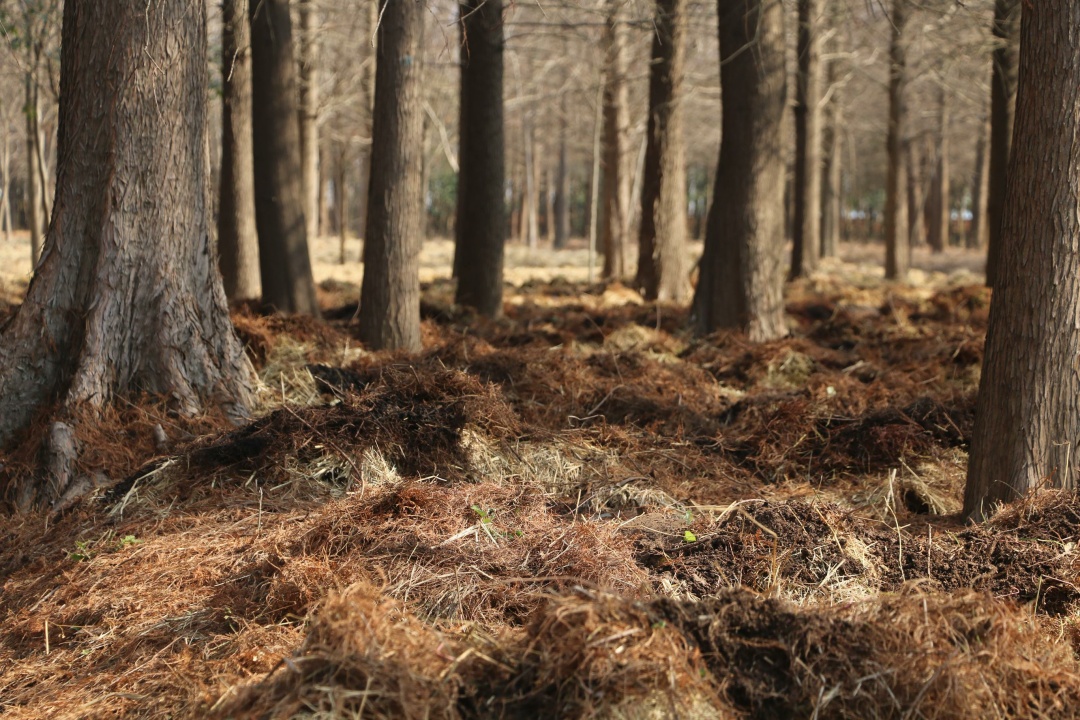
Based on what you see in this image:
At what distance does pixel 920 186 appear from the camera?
42156mm

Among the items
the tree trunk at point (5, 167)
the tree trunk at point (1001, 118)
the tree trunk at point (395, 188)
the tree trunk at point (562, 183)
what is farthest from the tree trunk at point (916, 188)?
the tree trunk at point (5, 167)

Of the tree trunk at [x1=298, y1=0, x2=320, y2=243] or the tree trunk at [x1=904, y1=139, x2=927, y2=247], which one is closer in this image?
the tree trunk at [x1=298, y1=0, x2=320, y2=243]

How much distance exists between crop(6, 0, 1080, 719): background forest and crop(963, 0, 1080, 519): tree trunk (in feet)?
0.05

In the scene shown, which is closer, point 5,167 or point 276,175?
point 276,175

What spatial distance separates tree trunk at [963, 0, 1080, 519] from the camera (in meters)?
4.51

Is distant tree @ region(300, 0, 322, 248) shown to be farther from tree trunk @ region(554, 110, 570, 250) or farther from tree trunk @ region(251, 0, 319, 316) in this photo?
tree trunk @ region(554, 110, 570, 250)

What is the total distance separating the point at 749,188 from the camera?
407 inches

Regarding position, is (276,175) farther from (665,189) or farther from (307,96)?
(307,96)

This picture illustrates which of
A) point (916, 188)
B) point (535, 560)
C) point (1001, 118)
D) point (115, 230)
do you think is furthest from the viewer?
point (916, 188)

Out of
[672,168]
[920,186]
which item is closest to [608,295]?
[672,168]

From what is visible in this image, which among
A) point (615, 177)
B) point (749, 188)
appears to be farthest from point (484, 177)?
point (615, 177)

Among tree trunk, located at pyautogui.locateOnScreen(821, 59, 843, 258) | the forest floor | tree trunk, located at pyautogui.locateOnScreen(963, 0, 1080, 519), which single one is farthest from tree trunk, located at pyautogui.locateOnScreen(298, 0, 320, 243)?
tree trunk, located at pyautogui.locateOnScreen(963, 0, 1080, 519)

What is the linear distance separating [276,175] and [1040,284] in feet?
27.4

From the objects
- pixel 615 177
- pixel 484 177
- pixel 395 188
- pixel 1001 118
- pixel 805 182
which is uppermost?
pixel 1001 118
